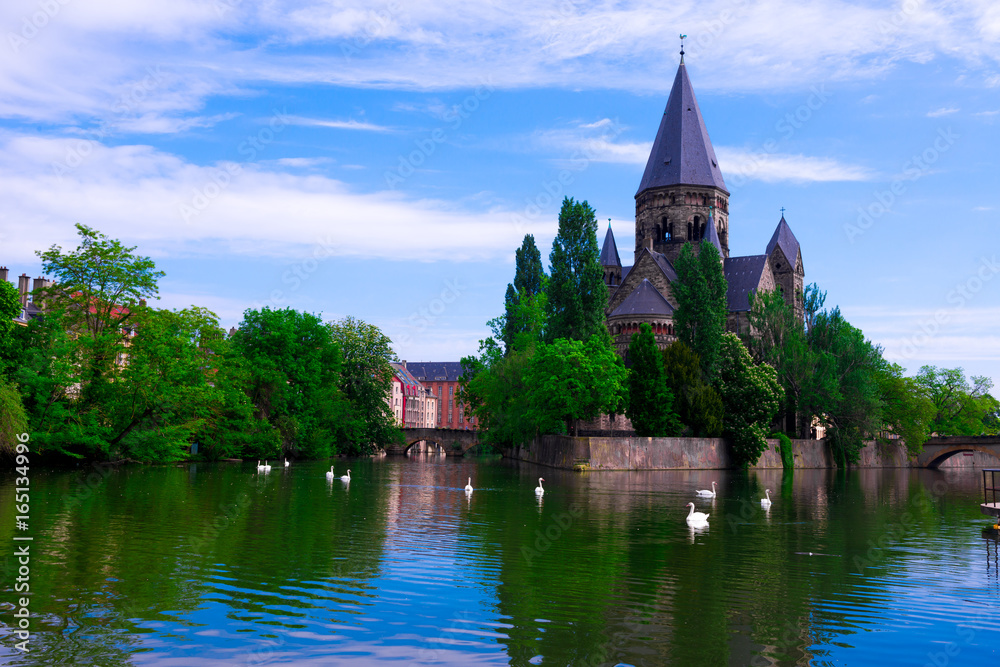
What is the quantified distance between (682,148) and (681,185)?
16.3 feet

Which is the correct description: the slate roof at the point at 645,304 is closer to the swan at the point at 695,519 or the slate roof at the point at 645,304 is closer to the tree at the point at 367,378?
the tree at the point at 367,378

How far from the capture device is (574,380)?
6631cm

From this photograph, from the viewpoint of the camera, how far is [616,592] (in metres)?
16.5

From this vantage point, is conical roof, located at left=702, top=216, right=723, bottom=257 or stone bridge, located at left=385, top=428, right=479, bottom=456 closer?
conical roof, located at left=702, top=216, right=723, bottom=257

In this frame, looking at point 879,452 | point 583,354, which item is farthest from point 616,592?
point 879,452

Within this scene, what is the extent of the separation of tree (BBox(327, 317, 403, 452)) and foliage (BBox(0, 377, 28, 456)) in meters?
46.2

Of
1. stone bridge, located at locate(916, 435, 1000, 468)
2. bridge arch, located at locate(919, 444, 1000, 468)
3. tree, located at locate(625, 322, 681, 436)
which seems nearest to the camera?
tree, located at locate(625, 322, 681, 436)

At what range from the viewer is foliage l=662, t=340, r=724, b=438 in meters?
71.5

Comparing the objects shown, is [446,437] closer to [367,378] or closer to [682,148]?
[367,378]

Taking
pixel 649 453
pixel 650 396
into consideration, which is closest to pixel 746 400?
pixel 650 396

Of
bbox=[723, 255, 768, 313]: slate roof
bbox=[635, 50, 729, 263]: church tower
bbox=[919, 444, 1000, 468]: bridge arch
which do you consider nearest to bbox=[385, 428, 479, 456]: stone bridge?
bbox=[635, 50, 729, 263]: church tower

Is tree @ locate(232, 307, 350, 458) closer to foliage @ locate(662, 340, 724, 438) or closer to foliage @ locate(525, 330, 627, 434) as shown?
foliage @ locate(525, 330, 627, 434)

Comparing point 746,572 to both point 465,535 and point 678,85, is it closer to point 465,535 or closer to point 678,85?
point 465,535

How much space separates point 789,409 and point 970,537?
57.1 metres
